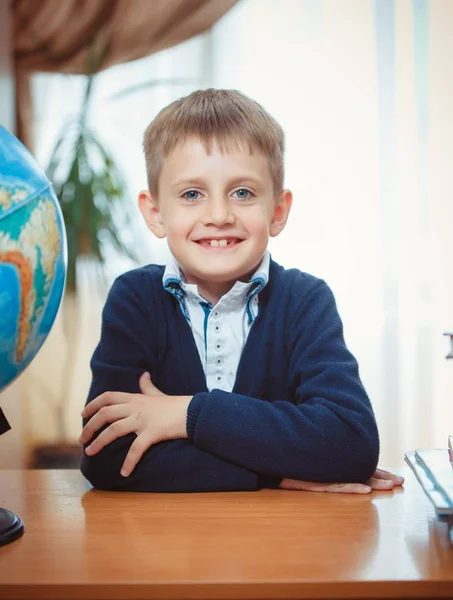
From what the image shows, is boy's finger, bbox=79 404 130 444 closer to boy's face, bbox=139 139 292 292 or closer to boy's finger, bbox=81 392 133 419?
boy's finger, bbox=81 392 133 419

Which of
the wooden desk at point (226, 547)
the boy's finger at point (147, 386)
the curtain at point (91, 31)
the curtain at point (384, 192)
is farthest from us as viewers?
the curtain at point (91, 31)

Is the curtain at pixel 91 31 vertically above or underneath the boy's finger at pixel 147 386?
above

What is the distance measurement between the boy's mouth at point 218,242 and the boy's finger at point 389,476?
0.43 m

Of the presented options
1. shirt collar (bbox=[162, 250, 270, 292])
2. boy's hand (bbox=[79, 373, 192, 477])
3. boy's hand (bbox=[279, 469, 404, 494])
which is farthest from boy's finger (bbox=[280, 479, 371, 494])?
shirt collar (bbox=[162, 250, 270, 292])

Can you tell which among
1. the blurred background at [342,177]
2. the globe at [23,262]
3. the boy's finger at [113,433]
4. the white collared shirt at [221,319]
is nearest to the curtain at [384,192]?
the blurred background at [342,177]

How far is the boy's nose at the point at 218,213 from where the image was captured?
4.07 ft

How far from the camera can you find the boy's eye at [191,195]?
1.28 meters

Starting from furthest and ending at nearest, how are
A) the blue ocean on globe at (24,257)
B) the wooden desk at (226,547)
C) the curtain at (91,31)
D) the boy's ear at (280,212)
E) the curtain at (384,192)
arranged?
the curtain at (91,31) → the curtain at (384,192) → the boy's ear at (280,212) → the blue ocean on globe at (24,257) → the wooden desk at (226,547)

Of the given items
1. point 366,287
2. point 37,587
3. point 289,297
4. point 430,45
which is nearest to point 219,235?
point 289,297

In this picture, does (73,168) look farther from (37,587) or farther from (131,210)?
(37,587)

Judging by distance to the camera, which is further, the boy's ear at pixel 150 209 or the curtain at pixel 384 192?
the curtain at pixel 384 192

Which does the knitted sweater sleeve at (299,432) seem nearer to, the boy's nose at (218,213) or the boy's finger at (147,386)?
the boy's finger at (147,386)

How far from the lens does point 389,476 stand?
4.00ft

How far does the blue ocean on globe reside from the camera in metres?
0.87
